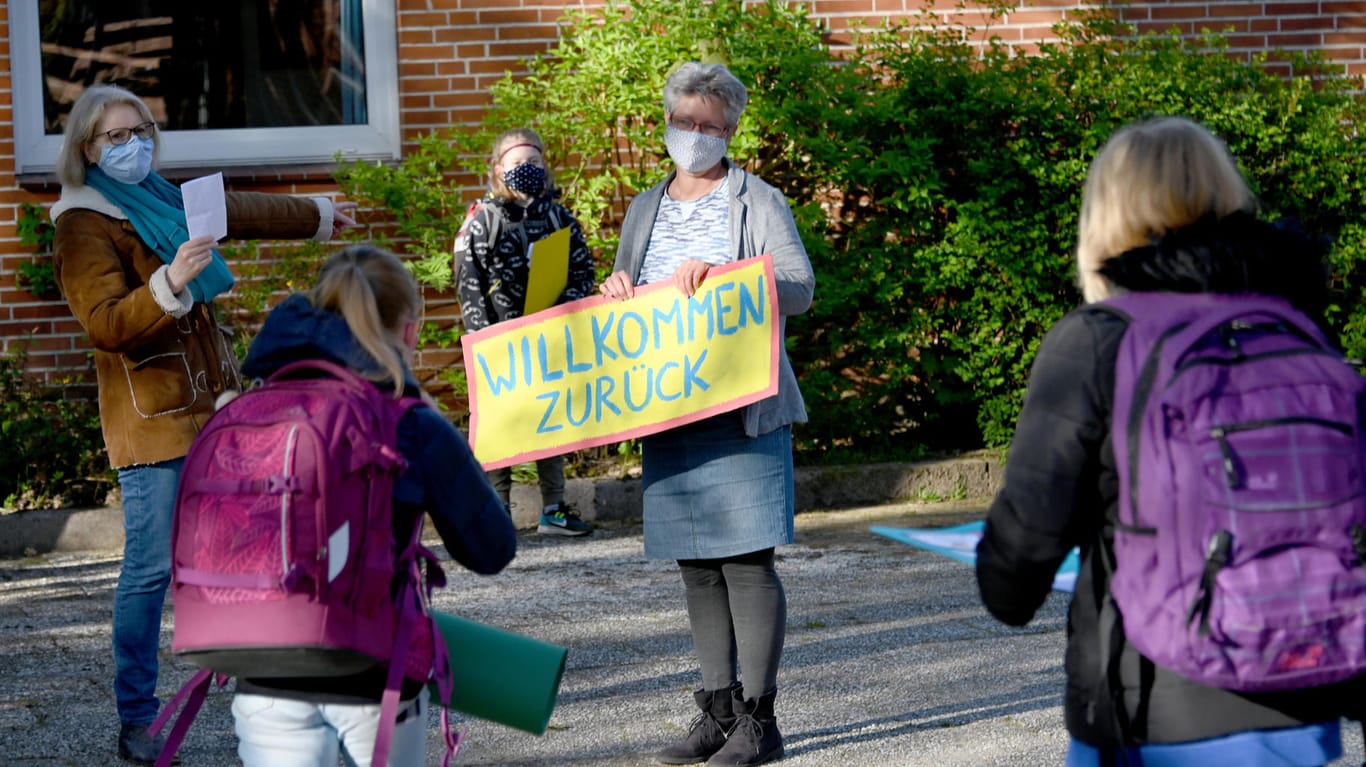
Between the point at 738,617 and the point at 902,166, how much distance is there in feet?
15.0

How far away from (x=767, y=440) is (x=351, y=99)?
561cm

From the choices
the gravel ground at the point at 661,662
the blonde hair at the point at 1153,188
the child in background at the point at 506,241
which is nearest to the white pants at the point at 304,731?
the blonde hair at the point at 1153,188

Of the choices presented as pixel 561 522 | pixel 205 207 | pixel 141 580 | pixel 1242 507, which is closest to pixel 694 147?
pixel 205 207

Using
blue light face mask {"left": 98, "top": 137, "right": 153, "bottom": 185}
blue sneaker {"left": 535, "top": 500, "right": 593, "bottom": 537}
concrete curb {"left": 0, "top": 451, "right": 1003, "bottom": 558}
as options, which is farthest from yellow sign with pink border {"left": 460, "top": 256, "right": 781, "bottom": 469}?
concrete curb {"left": 0, "top": 451, "right": 1003, "bottom": 558}

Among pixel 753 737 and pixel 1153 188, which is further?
pixel 753 737

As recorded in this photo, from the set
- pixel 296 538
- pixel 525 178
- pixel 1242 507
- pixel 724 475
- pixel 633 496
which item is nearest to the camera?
pixel 1242 507

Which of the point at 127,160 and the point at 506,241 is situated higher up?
the point at 127,160

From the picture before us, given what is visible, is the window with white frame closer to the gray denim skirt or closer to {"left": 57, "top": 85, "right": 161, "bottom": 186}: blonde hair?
{"left": 57, "top": 85, "right": 161, "bottom": 186}: blonde hair

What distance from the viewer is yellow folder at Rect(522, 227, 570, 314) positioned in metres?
5.30

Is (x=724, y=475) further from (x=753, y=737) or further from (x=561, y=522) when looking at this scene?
(x=561, y=522)

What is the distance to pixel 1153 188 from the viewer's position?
7.91 feet

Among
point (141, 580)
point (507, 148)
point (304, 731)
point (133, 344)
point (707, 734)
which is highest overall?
point (507, 148)

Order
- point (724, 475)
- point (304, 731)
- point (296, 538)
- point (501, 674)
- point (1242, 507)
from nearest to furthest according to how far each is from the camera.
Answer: point (1242, 507)
point (296, 538)
point (304, 731)
point (501, 674)
point (724, 475)

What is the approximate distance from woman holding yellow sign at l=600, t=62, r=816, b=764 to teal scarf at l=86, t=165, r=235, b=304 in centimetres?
108
